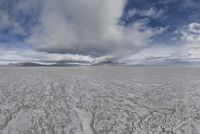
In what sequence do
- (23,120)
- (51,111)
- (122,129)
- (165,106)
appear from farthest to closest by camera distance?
(165,106) → (51,111) → (23,120) → (122,129)

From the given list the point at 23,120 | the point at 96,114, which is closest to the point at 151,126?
the point at 96,114

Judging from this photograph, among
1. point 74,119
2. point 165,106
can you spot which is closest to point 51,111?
point 74,119

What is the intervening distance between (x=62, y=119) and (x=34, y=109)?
220 centimetres

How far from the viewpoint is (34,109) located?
23.8 feet

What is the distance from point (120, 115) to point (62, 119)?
108 inches

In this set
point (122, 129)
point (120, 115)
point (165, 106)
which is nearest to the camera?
point (122, 129)

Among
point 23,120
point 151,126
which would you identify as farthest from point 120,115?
point 23,120

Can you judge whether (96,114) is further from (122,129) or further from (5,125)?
(5,125)

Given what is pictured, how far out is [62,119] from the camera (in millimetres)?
6066

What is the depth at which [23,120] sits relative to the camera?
233 inches

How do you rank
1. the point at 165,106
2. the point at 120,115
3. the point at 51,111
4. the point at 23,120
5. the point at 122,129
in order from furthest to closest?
the point at 165,106 < the point at 51,111 < the point at 120,115 < the point at 23,120 < the point at 122,129

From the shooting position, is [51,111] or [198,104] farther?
[198,104]

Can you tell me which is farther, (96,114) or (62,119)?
(96,114)

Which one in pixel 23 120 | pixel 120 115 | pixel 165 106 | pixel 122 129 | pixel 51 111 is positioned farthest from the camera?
pixel 165 106
